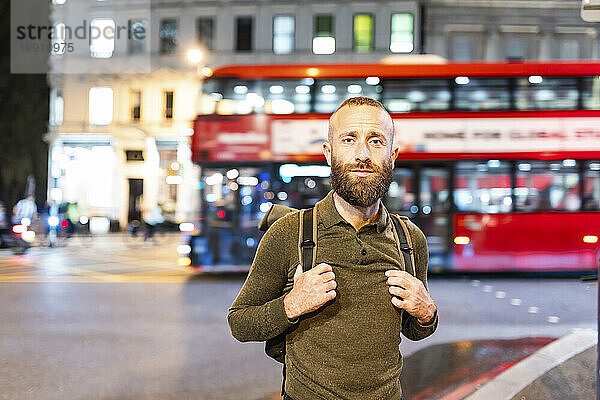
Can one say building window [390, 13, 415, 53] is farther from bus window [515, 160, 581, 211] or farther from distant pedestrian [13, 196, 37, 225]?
distant pedestrian [13, 196, 37, 225]

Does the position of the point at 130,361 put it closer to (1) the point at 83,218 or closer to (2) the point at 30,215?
(2) the point at 30,215

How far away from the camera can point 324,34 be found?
24.9 metres

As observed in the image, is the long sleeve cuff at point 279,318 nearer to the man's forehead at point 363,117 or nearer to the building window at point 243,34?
the man's forehead at point 363,117

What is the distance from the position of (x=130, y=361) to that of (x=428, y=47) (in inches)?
806

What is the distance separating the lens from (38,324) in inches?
284

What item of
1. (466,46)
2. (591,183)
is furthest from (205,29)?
(591,183)

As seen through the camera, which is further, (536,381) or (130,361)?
(130,361)

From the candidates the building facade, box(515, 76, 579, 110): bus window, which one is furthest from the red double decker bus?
the building facade

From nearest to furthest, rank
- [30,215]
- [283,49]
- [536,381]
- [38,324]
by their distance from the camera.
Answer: [536,381]
[38,324]
[30,215]
[283,49]

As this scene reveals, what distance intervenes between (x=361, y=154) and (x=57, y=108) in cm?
2541

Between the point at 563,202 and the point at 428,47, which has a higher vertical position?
the point at 428,47

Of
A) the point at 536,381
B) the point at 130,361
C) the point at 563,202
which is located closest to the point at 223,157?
the point at 130,361

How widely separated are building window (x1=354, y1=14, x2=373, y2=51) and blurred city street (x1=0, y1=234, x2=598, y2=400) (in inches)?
583

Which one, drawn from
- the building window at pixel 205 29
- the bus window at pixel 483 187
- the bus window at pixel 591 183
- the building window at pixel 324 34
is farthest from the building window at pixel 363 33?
the bus window at pixel 591 183
